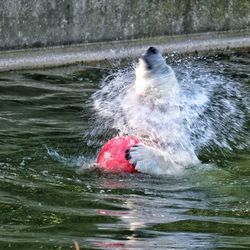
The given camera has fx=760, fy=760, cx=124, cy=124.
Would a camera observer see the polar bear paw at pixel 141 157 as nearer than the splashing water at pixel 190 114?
Yes

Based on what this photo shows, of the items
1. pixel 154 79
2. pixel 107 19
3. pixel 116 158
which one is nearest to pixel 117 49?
pixel 107 19

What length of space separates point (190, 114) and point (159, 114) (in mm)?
738

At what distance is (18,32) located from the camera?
8.89m

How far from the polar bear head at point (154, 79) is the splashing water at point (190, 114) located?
0.41ft

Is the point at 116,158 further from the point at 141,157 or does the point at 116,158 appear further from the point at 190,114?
the point at 190,114

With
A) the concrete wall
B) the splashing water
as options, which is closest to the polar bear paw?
the splashing water

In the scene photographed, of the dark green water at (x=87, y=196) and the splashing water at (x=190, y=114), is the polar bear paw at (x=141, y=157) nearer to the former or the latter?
the dark green water at (x=87, y=196)

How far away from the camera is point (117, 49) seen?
30.8ft

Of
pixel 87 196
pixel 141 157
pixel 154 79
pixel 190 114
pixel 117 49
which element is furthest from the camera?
pixel 117 49

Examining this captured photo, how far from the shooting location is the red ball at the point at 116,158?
16.2 ft

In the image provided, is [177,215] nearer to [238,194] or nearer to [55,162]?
[238,194]

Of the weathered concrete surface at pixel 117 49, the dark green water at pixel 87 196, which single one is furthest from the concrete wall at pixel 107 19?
the dark green water at pixel 87 196

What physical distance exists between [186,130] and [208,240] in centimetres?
250

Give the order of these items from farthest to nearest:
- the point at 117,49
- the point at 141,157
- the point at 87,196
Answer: the point at 117,49 < the point at 141,157 < the point at 87,196
